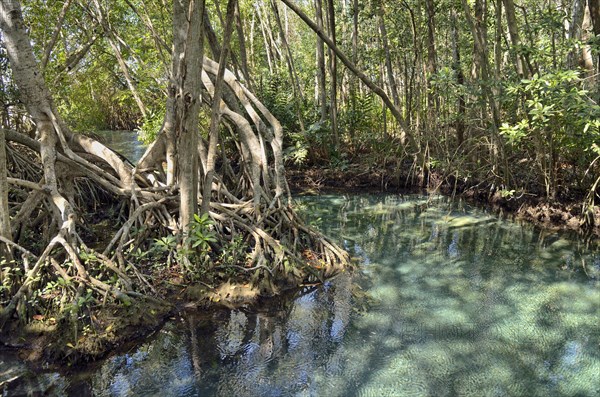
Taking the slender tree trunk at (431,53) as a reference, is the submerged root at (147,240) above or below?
below

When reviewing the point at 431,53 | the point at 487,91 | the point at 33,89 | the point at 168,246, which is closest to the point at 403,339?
the point at 168,246

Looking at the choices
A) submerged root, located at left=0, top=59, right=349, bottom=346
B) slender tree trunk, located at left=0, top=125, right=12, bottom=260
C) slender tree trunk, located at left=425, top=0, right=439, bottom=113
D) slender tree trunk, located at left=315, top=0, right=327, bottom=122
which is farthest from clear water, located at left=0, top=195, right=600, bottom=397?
slender tree trunk, located at left=315, top=0, right=327, bottom=122

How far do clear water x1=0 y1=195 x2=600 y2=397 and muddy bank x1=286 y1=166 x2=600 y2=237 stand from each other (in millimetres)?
701

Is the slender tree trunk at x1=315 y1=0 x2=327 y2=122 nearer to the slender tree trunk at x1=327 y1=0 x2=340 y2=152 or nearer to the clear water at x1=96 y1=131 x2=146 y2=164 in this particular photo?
the slender tree trunk at x1=327 y1=0 x2=340 y2=152

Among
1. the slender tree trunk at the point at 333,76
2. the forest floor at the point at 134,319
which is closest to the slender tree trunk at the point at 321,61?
the slender tree trunk at the point at 333,76

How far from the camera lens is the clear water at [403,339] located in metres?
3.51

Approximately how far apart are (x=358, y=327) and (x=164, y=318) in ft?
5.90

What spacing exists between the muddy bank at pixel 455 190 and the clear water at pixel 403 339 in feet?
2.30

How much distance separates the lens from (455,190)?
873cm

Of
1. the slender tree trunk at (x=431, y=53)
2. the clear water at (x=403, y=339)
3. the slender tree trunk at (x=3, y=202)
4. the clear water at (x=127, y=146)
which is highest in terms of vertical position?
the slender tree trunk at (x=431, y=53)

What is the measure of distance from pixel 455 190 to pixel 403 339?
5.16 metres

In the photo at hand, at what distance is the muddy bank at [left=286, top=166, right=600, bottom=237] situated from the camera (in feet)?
23.2

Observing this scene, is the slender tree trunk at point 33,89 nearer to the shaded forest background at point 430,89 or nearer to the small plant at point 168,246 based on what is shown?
the small plant at point 168,246

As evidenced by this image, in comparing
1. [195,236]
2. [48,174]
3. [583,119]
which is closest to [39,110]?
[48,174]
